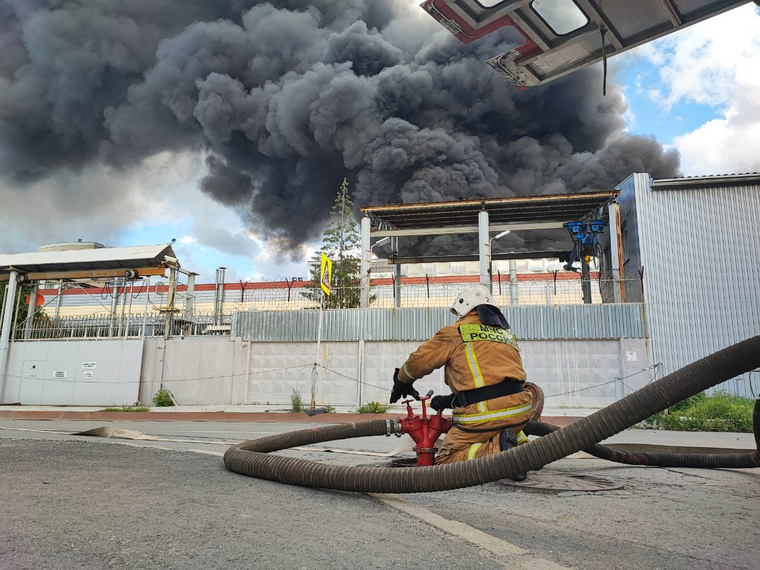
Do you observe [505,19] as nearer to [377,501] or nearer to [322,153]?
[377,501]

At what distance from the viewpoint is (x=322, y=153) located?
133 ft

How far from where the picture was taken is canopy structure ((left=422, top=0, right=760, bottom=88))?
2.37 m

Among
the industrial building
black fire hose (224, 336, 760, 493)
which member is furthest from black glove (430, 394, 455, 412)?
the industrial building

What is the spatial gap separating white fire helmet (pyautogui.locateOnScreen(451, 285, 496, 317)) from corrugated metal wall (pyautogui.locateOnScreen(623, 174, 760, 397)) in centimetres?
1291

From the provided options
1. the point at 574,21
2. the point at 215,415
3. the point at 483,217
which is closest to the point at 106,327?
the point at 215,415

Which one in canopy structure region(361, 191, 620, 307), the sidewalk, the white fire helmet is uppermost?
canopy structure region(361, 191, 620, 307)

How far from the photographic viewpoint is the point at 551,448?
257cm

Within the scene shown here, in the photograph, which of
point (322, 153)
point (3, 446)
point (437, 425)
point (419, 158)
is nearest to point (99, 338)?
point (3, 446)

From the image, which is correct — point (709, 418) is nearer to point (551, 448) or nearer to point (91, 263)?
point (551, 448)

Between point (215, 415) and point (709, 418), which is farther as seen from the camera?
point (215, 415)

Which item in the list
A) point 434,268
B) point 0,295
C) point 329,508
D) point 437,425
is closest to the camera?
point 329,508

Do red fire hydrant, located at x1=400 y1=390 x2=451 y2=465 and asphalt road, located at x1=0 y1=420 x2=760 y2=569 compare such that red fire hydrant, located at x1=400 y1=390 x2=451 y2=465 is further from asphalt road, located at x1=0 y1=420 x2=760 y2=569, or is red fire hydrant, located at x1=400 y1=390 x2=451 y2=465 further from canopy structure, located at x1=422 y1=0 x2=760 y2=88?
canopy structure, located at x1=422 y1=0 x2=760 y2=88

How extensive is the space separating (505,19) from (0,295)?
3247 cm

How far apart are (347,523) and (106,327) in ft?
60.7
